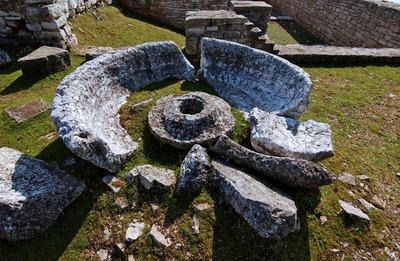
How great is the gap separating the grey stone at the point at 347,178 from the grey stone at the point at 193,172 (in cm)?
205

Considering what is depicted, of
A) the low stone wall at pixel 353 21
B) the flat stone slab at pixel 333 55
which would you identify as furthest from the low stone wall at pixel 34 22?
the low stone wall at pixel 353 21

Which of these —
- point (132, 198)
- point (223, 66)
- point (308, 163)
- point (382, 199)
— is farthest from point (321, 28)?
point (132, 198)

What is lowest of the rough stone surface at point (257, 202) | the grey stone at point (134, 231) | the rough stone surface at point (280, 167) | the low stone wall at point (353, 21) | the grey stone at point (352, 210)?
the grey stone at point (352, 210)

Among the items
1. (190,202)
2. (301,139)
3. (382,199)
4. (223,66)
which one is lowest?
(382,199)

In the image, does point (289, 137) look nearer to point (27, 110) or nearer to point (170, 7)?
point (27, 110)

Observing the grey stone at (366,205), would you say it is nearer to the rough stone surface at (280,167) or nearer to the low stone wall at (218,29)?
the rough stone surface at (280,167)

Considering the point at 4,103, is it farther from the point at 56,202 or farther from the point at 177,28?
the point at 177,28

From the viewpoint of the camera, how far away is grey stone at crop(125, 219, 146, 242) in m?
2.67

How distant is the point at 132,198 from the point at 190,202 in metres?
0.69

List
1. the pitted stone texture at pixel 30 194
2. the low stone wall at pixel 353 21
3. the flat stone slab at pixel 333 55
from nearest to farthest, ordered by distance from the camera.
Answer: the pitted stone texture at pixel 30 194 < the flat stone slab at pixel 333 55 < the low stone wall at pixel 353 21

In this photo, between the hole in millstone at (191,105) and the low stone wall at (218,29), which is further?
the low stone wall at (218,29)

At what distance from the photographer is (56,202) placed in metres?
2.68

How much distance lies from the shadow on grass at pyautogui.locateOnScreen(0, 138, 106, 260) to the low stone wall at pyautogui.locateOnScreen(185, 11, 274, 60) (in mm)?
4587

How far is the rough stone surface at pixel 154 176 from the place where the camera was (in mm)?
2986
